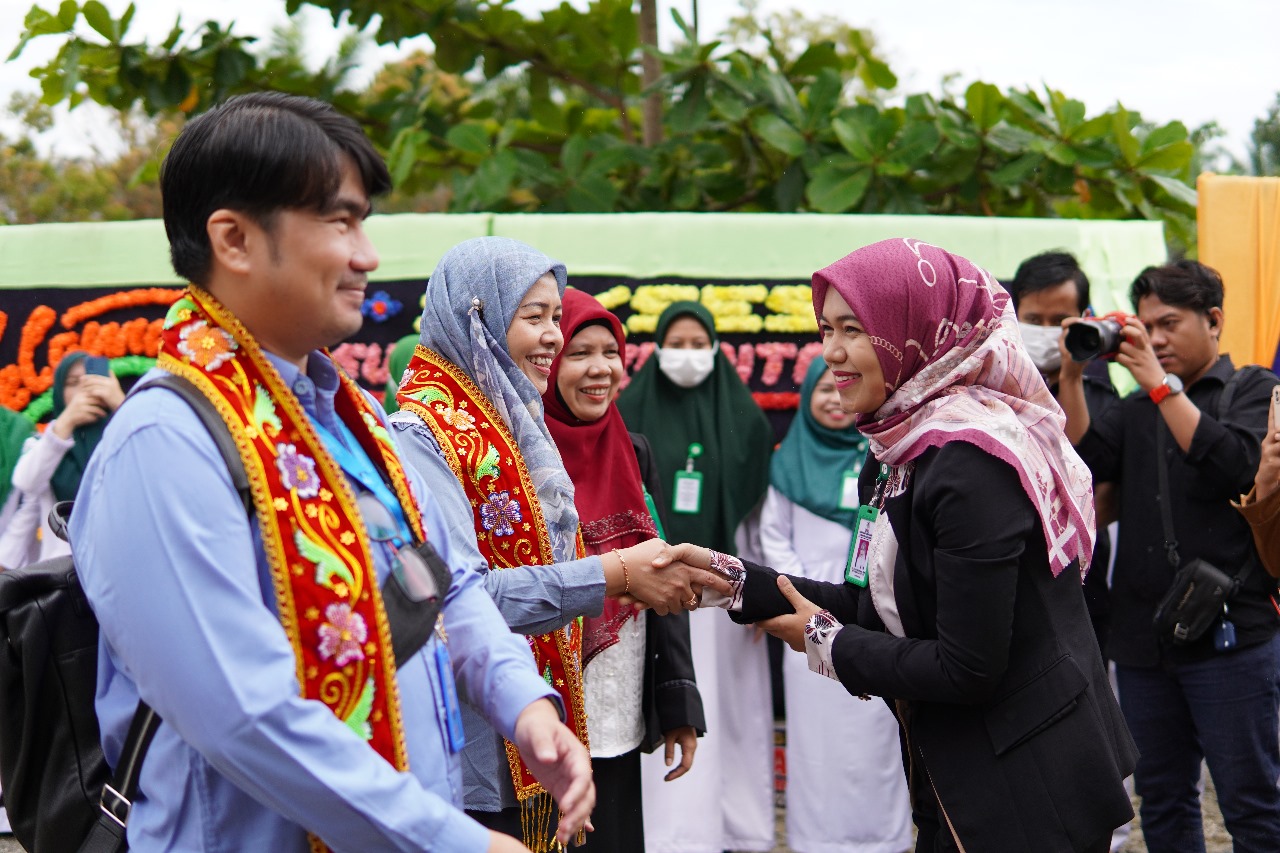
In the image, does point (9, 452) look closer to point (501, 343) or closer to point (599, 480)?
point (599, 480)

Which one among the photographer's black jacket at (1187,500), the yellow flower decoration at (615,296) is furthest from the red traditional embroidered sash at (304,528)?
the yellow flower decoration at (615,296)

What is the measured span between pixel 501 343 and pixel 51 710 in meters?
1.32

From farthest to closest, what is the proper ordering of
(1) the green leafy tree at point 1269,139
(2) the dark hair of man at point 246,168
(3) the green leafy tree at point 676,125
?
(1) the green leafy tree at point 1269,139 < (3) the green leafy tree at point 676,125 < (2) the dark hair of man at point 246,168

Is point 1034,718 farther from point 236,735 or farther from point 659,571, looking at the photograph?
point 236,735

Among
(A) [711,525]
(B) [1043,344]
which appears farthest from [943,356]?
(A) [711,525]

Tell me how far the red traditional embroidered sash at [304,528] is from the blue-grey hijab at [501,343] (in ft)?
3.86

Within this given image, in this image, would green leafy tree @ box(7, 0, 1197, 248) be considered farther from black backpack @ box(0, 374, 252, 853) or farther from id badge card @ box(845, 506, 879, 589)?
black backpack @ box(0, 374, 252, 853)

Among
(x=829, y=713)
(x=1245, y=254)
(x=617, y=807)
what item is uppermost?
(x=1245, y=254)

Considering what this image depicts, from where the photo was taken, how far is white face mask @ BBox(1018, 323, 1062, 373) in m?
3.94

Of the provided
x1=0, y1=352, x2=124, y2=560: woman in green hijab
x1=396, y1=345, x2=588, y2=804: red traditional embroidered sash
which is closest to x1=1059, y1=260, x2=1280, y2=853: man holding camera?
x1=396, y1=345, x2=588, y2=804: red traditional embroidered sash

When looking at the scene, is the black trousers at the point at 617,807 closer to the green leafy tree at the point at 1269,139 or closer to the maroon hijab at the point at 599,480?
the maroon hijab at the point at 599,480

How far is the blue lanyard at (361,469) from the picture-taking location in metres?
1.44

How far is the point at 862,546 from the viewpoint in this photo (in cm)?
234

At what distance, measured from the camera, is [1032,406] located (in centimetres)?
218
